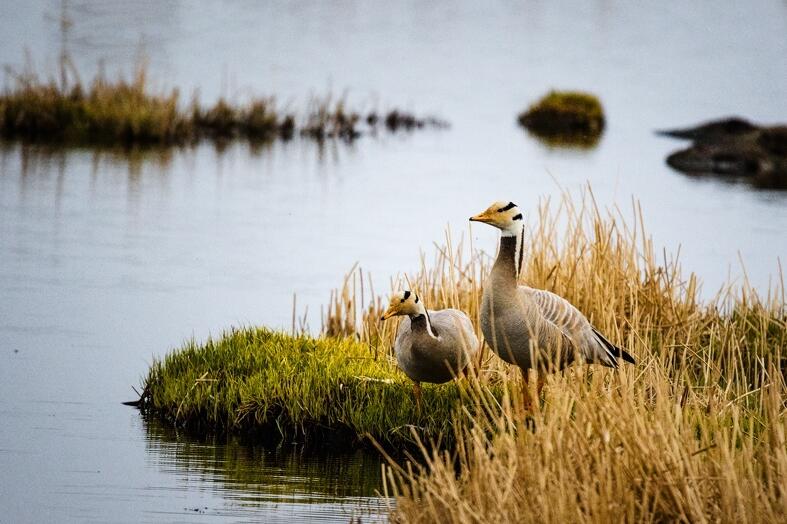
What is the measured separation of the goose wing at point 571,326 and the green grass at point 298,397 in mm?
1008

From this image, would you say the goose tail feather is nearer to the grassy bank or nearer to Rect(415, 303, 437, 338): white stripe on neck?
Rect(415, 303, 437, 338): white stripe on neck

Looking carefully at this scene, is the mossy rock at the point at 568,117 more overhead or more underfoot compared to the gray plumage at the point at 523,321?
more overhead

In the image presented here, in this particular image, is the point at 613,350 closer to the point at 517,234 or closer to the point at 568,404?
the point at 517,234

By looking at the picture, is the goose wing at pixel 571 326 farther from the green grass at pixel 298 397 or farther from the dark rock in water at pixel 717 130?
the dark rock in water at pixel 717 130

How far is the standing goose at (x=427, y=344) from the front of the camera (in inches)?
372

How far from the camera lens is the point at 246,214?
24719 mm

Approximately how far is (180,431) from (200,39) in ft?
179

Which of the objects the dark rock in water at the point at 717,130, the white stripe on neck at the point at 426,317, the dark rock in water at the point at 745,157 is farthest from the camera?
the dark rock in water at the point at 717,130

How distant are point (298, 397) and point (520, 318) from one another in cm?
196

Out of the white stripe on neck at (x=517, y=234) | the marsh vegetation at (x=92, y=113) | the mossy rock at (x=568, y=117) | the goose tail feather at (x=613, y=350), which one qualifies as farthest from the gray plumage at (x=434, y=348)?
the mossy rock at (x=568, y=117)

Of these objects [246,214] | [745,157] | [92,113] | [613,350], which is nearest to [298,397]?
[613,350]

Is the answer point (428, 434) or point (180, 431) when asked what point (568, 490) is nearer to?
point (428, 434)

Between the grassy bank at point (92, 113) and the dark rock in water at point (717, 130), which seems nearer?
the grassy bank at point (92, 113)

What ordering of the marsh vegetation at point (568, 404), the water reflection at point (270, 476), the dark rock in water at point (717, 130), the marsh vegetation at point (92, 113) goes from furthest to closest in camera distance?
the dark rock in water at point (717, 130) < the marsh vegetation at point (92, 113) < the water reflection at point (270, 476) < the marsh vegetation at point (568, 404)
